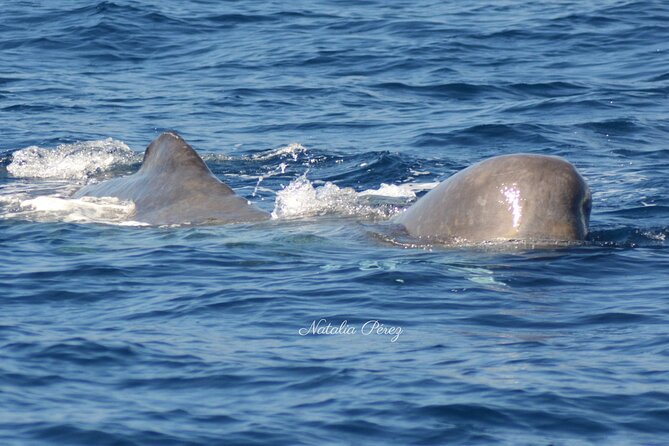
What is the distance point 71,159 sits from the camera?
19.0 metres

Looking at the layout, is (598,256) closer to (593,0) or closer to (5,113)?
(5,113)

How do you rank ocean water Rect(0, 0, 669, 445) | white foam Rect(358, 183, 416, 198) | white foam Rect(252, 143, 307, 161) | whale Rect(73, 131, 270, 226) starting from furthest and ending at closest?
white foam Rect(252, 143, 307, 161) < white foam Rect(358, 183, 416, 198) < whale Rect(73, 131, 270, 226) < ocean water Rect(0, 0, 669, 445)

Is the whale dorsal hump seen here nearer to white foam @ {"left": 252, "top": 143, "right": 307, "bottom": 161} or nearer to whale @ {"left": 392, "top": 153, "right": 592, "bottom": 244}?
whale @ {"left": 392, "top": 153, "right": 592, "bottom": 244}

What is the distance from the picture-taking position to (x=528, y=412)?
8328 mm

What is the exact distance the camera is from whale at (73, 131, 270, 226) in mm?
14396

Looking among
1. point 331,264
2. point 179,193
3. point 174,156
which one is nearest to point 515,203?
point 331,264

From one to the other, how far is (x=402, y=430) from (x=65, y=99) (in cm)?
1747

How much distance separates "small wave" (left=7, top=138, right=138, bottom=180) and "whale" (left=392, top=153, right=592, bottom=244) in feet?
23.9

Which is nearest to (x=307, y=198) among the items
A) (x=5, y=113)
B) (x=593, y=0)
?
(x=5, y=113)
